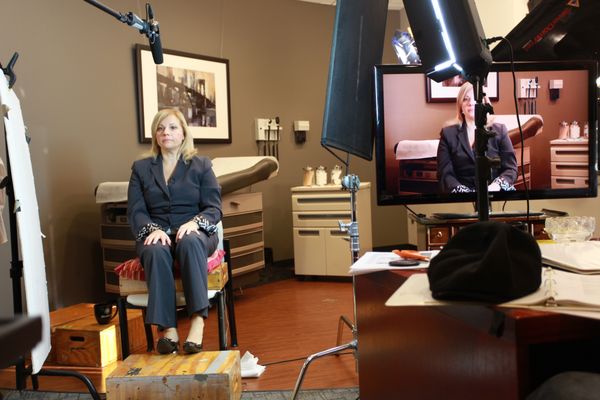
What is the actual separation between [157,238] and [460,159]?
4.67ft

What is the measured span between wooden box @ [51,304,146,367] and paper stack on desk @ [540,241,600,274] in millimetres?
2276

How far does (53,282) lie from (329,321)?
1.87 metres

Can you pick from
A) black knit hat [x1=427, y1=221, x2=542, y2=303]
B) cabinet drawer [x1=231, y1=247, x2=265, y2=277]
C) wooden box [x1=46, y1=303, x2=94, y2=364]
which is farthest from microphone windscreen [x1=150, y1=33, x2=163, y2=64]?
cabinet drawer [x1=231, y1=247, x2=265, y2=277]

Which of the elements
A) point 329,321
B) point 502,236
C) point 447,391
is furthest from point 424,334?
point 329,321

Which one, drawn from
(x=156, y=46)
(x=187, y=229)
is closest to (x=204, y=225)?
(x=187, y=229)

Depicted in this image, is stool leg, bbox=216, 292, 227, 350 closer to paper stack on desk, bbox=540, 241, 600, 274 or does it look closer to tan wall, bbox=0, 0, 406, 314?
tan wall, bbox=0, 0, 406, 314

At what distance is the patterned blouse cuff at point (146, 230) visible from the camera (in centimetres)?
271

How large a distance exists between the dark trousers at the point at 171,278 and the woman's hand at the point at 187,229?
0.04m

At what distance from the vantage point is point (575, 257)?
3.02 ft

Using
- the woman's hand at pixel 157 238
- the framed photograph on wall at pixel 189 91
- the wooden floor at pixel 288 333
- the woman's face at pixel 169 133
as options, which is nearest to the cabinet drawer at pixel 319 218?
the wooden floor at pixel 288 333

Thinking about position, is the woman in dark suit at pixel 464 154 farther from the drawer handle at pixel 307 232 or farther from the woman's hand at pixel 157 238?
the drawer handle at pixel 307 232

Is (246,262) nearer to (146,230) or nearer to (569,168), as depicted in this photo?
(146,230)

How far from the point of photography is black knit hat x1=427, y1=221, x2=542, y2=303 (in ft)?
2.30

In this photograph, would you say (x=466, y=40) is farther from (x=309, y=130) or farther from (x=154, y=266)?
(x=309, y=130)
